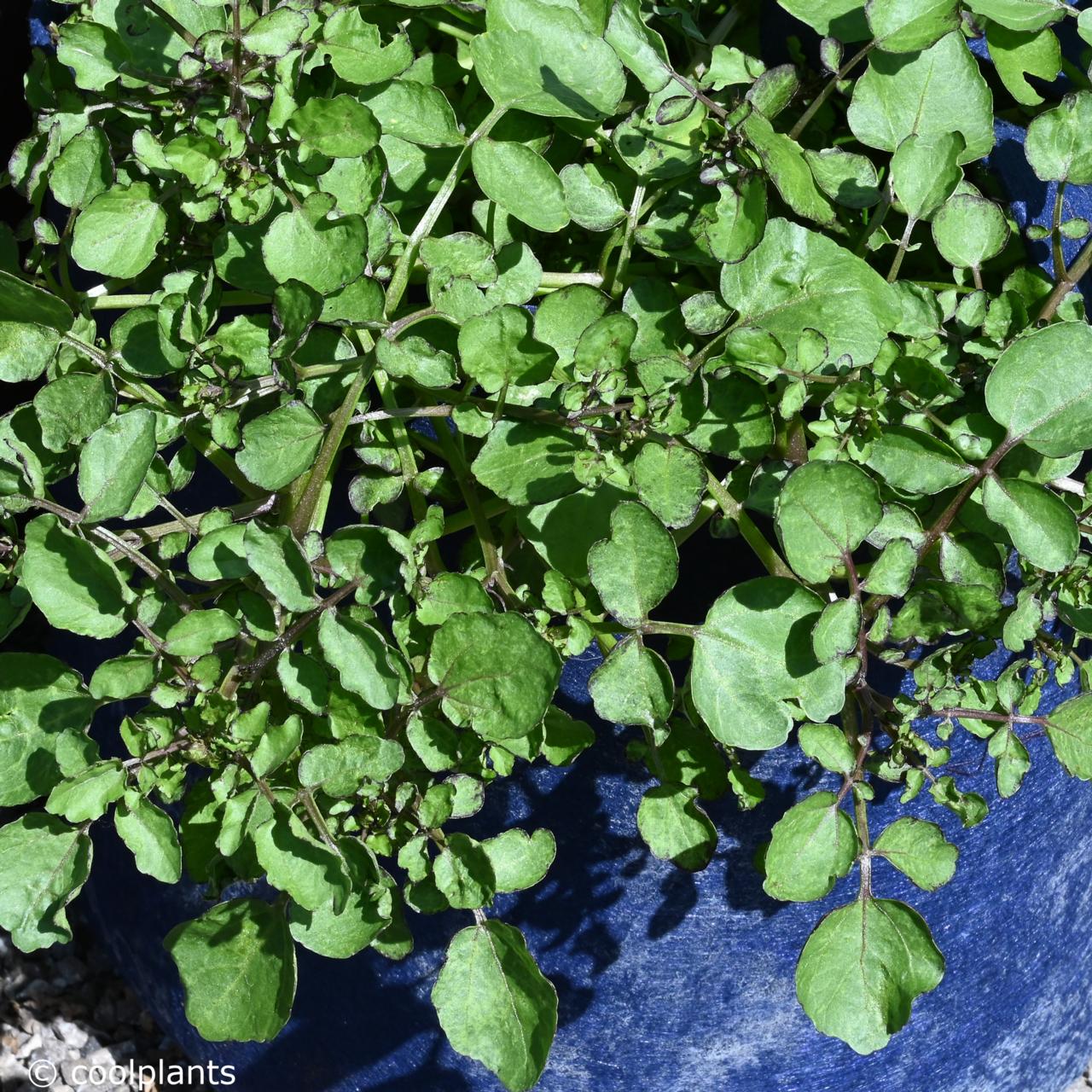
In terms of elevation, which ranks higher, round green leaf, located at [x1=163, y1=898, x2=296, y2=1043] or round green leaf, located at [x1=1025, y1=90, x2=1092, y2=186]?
round green leaf, located at [x1=1025, y1=90, x2=1092, y2=186]

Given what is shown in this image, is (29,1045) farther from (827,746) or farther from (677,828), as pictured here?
(827,746)

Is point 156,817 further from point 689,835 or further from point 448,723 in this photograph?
point 689,835

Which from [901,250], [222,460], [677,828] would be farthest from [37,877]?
[901,250]

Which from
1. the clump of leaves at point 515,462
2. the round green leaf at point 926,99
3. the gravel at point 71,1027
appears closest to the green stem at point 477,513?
the clump of leaves at point 515,462

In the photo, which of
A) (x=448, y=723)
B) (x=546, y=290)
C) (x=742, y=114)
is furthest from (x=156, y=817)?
(x=742, y=114)

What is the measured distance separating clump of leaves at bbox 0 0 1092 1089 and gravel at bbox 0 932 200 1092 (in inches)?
47.2

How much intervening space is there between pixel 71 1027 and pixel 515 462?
4.81ft

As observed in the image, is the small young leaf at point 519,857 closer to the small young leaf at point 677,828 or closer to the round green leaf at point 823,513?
the small young leaf at point 677,828

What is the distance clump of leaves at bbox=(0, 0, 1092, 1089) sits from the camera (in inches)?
27.1

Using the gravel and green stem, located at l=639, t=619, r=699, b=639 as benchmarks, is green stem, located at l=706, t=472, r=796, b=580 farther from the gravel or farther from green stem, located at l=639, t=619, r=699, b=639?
the gravel

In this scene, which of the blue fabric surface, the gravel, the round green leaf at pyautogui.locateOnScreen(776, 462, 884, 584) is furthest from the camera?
the gravel

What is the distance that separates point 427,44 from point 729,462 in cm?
36

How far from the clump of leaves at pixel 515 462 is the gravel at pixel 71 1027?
1.20 m

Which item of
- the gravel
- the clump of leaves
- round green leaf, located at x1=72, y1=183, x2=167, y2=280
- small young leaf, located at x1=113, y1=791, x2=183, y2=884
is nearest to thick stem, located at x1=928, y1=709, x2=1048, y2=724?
the clump of leaves
